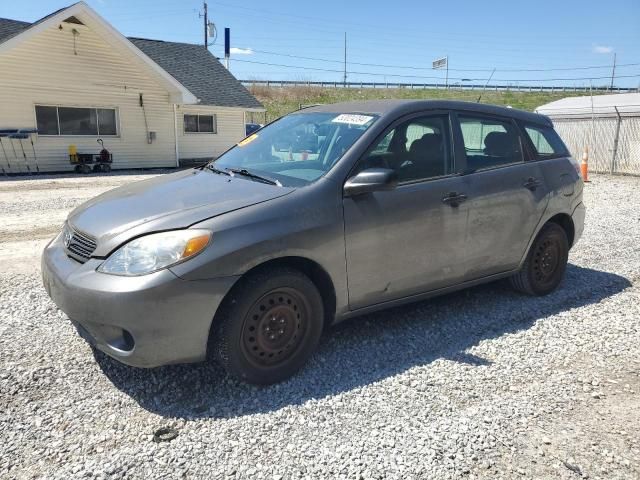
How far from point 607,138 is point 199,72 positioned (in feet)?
55.1

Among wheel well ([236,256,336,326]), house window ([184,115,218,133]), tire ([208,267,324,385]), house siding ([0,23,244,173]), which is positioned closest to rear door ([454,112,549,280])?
wheel well ([236,256,336,326])

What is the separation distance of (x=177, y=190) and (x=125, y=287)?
3.21 ft

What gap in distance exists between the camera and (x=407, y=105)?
155 inches

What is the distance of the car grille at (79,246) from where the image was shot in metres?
3.05

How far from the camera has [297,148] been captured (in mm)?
3896

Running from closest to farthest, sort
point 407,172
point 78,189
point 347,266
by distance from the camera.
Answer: point 347,266 → point 407,172 → point 78,189

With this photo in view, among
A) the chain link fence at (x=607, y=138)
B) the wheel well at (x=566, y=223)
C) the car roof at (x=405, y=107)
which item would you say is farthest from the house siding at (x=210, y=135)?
the wheel well at (x=566, y=223)

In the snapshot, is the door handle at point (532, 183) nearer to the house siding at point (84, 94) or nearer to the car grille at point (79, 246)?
the car grille at point (79, 246)

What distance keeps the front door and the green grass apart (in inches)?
→ 1702

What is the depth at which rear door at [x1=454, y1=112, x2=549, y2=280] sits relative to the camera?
4.15 metres

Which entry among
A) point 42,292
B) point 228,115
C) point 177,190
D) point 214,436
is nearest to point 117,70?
point 228,115

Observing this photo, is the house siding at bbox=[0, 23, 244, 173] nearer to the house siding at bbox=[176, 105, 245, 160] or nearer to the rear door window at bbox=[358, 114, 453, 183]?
the house siding at bbox=[176, 105, 245, 160]

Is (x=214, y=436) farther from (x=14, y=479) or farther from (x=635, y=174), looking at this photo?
(x=635, y=174)

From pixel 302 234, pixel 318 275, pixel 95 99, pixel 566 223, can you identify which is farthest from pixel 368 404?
pixel 95 99
